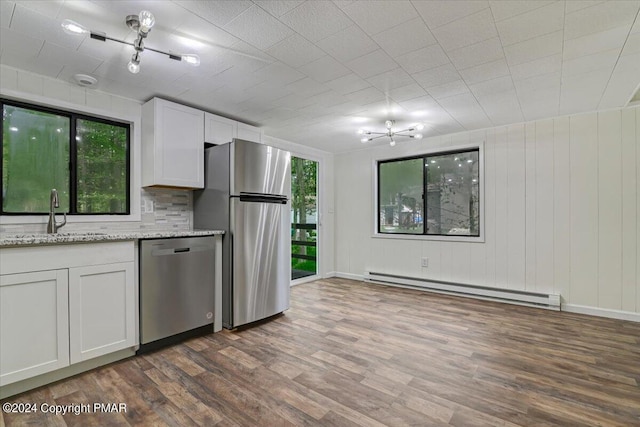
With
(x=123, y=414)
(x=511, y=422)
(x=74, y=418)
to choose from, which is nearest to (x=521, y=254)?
(x=511, y=422)

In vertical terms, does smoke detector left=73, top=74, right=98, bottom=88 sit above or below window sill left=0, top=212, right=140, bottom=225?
above

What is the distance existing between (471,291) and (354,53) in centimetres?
346

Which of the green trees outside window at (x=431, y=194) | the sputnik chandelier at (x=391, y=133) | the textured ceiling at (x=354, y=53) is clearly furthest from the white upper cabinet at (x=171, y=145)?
the green trees outside window at (x=431, y=194)

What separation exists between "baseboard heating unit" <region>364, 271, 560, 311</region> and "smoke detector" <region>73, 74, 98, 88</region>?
428cm

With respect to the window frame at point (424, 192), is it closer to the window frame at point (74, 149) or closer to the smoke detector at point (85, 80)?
the window frame at point (74, 149)

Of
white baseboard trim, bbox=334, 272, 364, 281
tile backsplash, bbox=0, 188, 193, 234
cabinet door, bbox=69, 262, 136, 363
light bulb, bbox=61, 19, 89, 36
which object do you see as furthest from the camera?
white baseboard trim, bbox=334, 272, 364, 281

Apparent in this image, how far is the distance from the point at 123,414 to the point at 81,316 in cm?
79

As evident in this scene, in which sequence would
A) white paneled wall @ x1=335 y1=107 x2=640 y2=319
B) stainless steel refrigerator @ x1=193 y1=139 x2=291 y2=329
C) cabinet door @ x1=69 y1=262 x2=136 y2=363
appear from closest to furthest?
cabinet door @ x1=69 y1=262 x2=136 y2=363, stainless steel refrigerator @ x1=193 y1=139 x2=291 y2=329, white paneled wall @ x1=335 y1=107 x2=640 y2=319

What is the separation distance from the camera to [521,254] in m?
3.77

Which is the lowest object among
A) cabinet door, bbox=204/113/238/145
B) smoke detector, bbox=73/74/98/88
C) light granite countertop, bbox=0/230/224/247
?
light granite countertop, bbox=0/230/224/247

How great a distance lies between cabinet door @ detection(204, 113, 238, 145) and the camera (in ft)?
10.7

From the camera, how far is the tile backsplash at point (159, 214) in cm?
281

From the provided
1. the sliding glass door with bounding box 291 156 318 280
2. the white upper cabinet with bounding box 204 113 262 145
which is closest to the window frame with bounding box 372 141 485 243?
the sliding glass door with bounding box 291 156 318 280

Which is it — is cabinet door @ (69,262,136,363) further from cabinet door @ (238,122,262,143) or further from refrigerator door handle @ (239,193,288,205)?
cabinet door @ (238,122,262,143)
